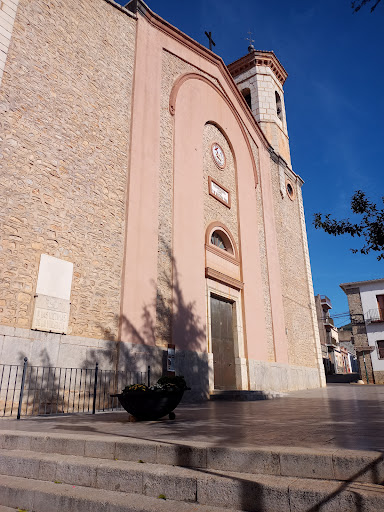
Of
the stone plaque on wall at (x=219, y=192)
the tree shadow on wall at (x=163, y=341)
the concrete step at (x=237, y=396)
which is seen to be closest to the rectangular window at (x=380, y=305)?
the stone plaque on wall at (x=219, y=192)

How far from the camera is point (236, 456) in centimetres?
276

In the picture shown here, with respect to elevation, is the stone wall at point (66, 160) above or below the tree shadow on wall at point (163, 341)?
above

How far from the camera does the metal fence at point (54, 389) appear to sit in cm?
665

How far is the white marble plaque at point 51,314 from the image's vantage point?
7.46 meters

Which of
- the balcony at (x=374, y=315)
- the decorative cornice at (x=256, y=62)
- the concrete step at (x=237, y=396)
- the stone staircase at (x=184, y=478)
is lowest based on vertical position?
the stone staircase at (x=184, y=478)

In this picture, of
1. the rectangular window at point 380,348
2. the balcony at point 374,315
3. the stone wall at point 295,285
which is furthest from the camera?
the balcony at point 374,315

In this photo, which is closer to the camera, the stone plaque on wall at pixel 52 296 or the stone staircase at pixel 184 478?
→ the stone staircase at pixel 184 478

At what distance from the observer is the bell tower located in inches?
822

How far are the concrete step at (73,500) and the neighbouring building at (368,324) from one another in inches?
1115

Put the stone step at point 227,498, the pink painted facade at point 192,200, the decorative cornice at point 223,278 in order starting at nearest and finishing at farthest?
1. the stone step at point 227,498
2. the pink painted facade at point 192,200
3. the decorative cornice at point 223,278

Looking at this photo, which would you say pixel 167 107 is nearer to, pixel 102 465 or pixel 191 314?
pixel 191 314

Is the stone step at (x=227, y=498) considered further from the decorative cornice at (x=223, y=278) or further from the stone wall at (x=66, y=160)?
the decorative cornice at (x=223, y=278)

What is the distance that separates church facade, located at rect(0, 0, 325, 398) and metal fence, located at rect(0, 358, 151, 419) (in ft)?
0.79

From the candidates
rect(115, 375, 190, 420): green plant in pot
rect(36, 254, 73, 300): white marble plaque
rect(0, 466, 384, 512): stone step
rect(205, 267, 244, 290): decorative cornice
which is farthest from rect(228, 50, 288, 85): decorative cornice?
rect(0, 466, 384, 512): stone step
